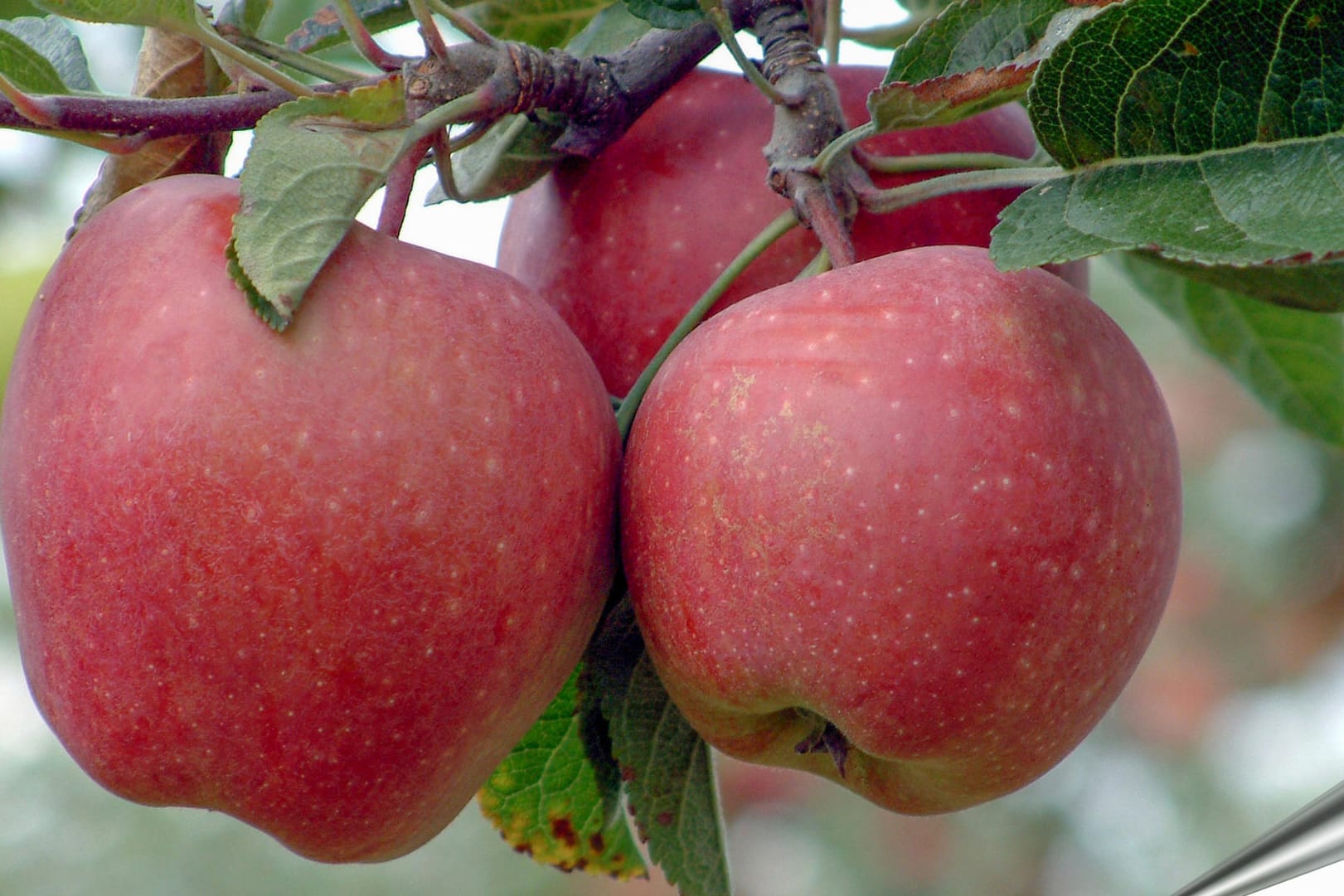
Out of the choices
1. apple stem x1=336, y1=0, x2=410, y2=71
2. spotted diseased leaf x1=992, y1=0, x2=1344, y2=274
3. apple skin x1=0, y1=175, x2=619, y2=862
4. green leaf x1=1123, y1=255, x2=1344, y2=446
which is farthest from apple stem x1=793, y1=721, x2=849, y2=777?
green leaf x1=1123, y1=255, x2=1344, y2=446

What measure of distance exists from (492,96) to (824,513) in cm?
26

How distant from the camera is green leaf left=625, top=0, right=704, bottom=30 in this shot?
0.64m

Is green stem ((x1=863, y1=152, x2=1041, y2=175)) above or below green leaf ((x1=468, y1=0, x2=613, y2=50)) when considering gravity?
below

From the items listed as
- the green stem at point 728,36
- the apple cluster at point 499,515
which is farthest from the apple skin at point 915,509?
the green stem at point 728,36

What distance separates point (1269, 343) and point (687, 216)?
1.66 feet

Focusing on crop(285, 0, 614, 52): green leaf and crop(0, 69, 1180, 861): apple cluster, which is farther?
crop(285, 0, 614, 52): green leaf

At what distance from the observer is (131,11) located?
588 mm

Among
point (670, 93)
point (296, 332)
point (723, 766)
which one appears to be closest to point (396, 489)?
point (296, 332)

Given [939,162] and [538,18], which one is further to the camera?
[538,18]

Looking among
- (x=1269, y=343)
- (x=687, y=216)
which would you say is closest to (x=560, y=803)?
(x=687, y=216)

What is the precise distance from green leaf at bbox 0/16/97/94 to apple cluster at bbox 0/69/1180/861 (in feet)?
0.21

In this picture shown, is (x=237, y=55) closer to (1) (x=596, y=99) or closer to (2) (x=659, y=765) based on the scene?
(1) (x=596, y=99)

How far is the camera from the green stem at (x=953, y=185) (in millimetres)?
597

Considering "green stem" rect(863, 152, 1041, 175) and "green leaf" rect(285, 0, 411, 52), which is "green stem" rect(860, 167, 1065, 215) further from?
"green leaf" rect(285, 0, 411, 52)
